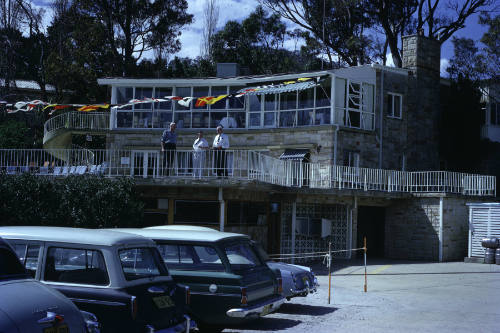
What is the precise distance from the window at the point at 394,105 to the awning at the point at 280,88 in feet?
16.6

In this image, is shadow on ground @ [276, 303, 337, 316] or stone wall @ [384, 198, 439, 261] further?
stone wall @ [384, 198, 439, 261]

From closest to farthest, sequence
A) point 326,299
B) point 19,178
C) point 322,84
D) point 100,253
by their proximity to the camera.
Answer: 1. point 100,253
2. point 326,299
3. point 19,178
4. point 322,84

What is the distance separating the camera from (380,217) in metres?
28.7

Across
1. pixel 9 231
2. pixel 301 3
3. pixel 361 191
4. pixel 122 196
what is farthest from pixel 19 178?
pixel 301 3

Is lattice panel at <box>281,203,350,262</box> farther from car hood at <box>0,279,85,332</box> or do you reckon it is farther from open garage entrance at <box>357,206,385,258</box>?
car hood at <box>0,279,85,332</box>

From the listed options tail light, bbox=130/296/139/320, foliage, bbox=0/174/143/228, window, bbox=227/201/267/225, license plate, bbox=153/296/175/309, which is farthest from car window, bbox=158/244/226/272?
window, bbox=227/201/267/225

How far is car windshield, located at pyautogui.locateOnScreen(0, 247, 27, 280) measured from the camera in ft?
19.5

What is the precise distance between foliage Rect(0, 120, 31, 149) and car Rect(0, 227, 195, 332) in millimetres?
25175

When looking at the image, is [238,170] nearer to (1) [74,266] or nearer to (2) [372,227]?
(2) [372,227]

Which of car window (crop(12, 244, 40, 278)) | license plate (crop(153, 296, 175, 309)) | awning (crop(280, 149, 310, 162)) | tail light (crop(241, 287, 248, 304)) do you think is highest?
awning (crop(280, 149, 310, 162))

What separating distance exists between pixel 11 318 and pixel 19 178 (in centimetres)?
1367

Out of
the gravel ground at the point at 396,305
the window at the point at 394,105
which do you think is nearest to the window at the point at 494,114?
the window at the point at 394,105

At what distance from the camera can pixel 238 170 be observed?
2358 centimetres

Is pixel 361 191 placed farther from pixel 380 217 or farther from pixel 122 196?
pixel 122 196
